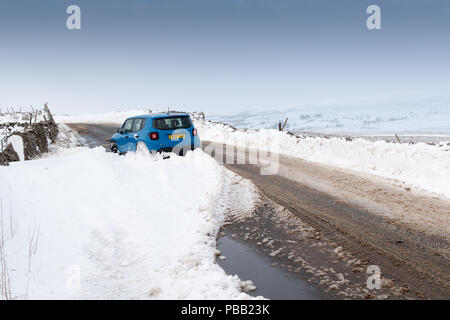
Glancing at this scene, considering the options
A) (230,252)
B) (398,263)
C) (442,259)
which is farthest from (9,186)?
(442,259)

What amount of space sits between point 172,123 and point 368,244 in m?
7.61

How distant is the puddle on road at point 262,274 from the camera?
364cm

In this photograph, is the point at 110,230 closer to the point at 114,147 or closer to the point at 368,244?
the point at 368,244

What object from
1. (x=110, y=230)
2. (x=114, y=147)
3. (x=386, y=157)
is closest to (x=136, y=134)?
(x=114, y=147)

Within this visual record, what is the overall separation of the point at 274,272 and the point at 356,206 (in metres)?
3.55

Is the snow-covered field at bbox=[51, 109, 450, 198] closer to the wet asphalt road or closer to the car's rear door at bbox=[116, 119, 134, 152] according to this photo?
the wet asphalt road

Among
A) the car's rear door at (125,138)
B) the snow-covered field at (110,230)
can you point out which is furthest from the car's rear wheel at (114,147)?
the snow-covered field at (110,230)

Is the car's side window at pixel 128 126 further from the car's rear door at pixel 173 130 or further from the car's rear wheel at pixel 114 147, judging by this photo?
the car's rear door at pixel 173 130

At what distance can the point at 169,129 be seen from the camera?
10.7 m

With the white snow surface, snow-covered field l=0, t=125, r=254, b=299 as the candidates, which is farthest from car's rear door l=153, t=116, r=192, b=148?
the white snow surface

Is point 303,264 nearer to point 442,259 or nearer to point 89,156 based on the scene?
point 442,259

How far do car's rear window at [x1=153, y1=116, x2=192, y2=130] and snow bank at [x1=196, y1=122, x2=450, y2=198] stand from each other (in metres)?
5.72

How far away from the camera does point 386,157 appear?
11.5 meters
